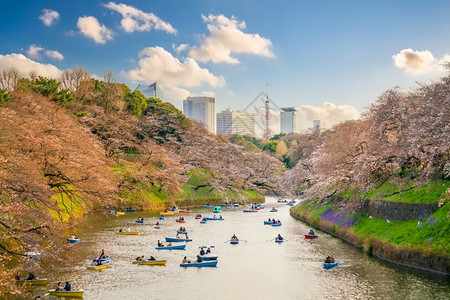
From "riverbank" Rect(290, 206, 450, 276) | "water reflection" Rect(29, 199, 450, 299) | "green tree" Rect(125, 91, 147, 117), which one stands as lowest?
"water reflection" Rect(29, 199, 450, 299)

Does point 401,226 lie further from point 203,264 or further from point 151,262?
point 151,262

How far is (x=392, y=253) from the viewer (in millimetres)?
34625

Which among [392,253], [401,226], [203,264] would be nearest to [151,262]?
[203,264]

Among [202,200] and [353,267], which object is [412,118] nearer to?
[353,267]

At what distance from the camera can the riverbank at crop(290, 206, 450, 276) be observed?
98.3ft

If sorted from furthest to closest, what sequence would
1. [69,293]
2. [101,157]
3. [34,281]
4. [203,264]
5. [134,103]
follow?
[134,103]
[101,157]
[203,264]
[34,281]
[69,293]

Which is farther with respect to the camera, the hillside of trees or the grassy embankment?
the grassy embankment

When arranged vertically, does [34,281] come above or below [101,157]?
below

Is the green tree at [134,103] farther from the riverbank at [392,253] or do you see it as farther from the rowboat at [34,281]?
the rowboat at [34,281]

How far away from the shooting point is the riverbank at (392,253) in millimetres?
29969

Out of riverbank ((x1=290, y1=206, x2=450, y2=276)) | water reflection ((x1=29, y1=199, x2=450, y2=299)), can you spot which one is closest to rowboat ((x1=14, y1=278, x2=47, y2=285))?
water reflection ((x1=29, y1=199, x2=450, y2=299))

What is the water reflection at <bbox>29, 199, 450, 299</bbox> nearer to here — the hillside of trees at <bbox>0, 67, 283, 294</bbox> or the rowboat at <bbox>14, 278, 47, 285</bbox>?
the rowboat at <bbox>14, 278, 47, 285</bbox>

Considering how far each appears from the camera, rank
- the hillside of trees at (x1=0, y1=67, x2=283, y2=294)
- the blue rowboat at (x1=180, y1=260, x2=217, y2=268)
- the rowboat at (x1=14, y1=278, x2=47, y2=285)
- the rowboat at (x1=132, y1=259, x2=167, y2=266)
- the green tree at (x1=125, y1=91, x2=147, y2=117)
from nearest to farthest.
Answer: the hillside of trees at (x1=0, y1=67, x2=283, y2=294)
the rowboat at (x1=14, y1=278, x2=47, y2=285)
the blue rowboat at (x1=180, y1=260, x2=217, y2=268)
the rowboat at (x1=132, y1=259, x2=167, y2=266)
the green tree at (x1=125, y1=91, x2=147, y2=117)

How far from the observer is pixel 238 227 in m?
57.5
